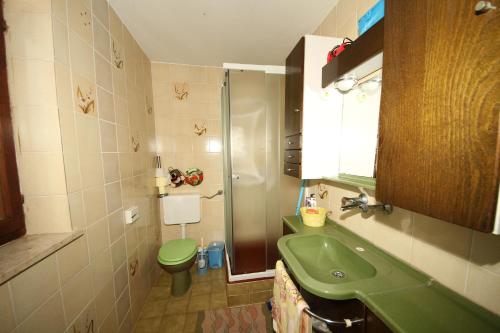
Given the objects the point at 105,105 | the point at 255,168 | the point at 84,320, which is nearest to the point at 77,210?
the point at 84,320

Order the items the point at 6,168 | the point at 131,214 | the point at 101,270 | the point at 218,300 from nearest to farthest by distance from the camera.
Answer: the point at 6,168 → the point at 101,270 → the point at 131,214 → the point at 218,300

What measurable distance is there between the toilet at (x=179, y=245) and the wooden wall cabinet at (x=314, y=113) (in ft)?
4.23

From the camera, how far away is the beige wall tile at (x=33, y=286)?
0.64m

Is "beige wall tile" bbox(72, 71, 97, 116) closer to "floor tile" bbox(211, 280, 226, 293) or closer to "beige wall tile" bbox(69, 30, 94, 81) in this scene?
"beige wall tile" bbox(69, 30, 94, 81)

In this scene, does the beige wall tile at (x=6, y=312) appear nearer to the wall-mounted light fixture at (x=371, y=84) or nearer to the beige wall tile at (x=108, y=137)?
the beige wall tile at (x=108, y=137)

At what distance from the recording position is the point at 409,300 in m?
0.61

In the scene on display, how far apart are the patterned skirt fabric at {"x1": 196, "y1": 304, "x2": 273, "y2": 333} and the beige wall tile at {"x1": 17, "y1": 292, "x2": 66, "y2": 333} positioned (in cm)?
97

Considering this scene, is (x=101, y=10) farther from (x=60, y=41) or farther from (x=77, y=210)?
(x=77, y=210)

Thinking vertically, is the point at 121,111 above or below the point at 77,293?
above

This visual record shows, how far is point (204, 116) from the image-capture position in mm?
2162

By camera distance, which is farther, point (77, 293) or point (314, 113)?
point (314, 113)

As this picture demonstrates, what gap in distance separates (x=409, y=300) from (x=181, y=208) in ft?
6.49

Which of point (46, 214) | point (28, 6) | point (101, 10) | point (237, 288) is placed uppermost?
point (101, 10)

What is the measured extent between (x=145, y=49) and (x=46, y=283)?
1.97 meters
